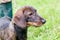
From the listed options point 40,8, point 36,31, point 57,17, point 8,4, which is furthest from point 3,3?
point 40,8

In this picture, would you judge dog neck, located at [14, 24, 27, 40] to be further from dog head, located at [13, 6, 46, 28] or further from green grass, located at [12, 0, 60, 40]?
green grass, located at [12, 0, 60, 40]

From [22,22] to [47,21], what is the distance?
2233mm

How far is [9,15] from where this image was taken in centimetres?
691

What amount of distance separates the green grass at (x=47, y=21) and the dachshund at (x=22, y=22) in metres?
1.11

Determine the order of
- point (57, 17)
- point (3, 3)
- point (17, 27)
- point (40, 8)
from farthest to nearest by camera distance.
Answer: point (40, 8), point (57, 17), point (3, 3), point (17, 27)

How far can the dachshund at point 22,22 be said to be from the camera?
218 inches

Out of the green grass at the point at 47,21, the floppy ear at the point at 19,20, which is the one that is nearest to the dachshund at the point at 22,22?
the floppy ear at the point at 19,20

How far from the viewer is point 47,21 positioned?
770 centimetres

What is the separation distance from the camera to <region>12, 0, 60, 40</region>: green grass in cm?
692

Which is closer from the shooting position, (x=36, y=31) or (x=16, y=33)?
(x=16, y=33)

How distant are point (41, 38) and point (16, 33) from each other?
124 cm

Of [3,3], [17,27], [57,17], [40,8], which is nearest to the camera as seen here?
[17,27]

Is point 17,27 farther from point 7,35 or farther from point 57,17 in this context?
point 57,17

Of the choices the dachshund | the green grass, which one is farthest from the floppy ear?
the green grass
